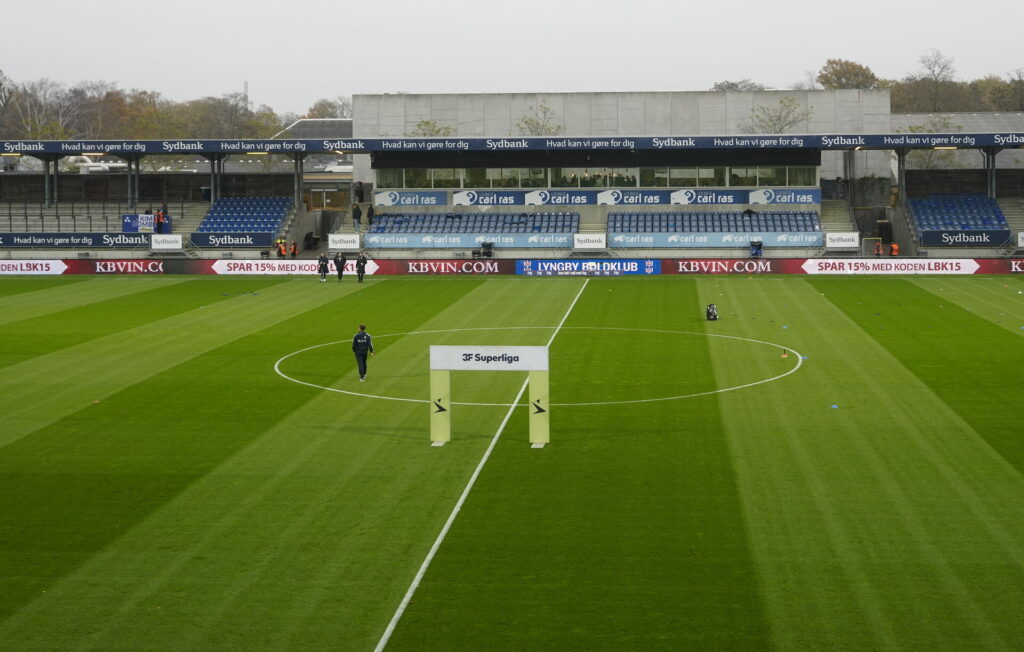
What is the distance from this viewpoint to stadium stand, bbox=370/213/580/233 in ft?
237

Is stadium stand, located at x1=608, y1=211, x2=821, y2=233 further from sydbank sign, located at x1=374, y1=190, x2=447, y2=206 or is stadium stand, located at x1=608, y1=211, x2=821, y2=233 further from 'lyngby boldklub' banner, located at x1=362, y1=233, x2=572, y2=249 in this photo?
sydbank sign, located at x1=374, y1=190, x2=447, y2=206

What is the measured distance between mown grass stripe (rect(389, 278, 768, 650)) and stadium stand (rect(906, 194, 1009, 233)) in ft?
162

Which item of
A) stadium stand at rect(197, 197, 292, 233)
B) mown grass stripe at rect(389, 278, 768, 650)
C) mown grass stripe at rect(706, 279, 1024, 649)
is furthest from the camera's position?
stadium stand at rect(197, 197, 292, 233)

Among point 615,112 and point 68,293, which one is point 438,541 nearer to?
point 68,293

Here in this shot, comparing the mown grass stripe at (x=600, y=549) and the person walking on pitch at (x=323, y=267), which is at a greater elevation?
the person walking on pitch at (x=323, y=267)

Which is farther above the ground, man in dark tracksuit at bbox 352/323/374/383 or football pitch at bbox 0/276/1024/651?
man in dark tracksuit at bbox 352/323/374/383

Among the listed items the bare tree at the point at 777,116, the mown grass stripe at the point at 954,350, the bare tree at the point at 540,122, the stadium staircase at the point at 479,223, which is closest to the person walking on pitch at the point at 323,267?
the stadium staircase at the point at 479,223

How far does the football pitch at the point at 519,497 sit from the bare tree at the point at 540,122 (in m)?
52.0

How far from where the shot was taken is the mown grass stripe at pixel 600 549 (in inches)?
514

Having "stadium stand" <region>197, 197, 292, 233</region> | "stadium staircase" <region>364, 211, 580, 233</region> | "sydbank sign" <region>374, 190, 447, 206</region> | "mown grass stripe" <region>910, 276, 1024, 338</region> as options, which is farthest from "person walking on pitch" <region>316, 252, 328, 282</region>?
"mown grass stripe" <region>910, 276, 1024, 338</region>

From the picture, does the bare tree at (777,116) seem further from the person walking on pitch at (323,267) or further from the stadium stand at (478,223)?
the person walking on pitch at (323,267)

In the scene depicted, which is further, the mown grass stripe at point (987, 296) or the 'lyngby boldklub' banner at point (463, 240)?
the 'lyngby boldklub' banner at point (463, 240)

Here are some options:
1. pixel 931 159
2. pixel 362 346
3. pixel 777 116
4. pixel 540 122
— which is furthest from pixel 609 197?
pixel 362 346

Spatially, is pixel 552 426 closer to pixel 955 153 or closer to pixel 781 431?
pixel 781 431
